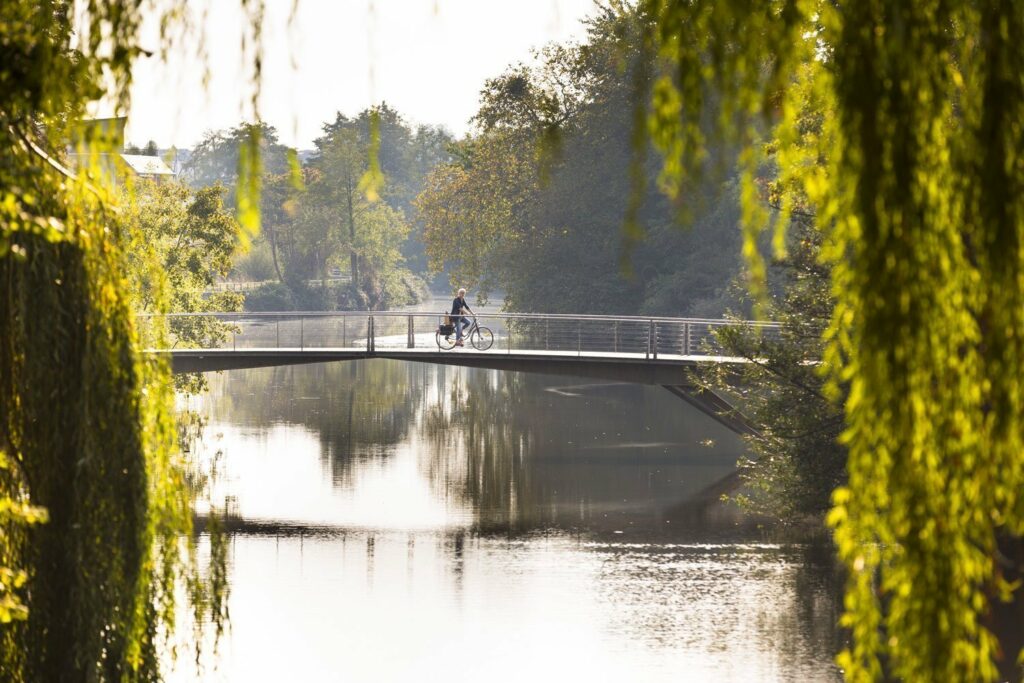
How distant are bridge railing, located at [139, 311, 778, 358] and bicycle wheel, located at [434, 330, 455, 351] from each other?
0.26 m

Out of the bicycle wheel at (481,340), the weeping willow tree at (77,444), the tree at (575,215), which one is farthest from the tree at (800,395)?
the tree at (575,215)

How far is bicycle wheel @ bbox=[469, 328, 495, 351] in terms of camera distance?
38.2 meters

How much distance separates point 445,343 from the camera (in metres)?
38.9

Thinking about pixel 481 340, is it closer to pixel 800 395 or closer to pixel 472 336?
pixel 472 336

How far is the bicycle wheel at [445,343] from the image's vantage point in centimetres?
3844

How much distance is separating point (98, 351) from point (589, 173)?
46.7 m

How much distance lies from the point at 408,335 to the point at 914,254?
35.8 metres

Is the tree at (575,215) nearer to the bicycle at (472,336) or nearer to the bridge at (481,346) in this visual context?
the bridge at (481,346)

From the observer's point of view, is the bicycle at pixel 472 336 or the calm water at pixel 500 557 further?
the bicycle at pixel 472 336

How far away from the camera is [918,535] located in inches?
124

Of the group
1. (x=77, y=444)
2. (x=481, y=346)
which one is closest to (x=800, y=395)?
(x=481, y=346)

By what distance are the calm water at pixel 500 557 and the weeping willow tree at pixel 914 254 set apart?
19.8 metres

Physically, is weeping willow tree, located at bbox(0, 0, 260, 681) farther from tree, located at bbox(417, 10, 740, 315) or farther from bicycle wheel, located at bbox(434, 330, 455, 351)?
tree, located at bbox(417, 10, 740, 315)

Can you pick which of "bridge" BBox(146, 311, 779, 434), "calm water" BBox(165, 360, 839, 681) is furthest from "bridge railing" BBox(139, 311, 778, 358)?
"calm water" BBox(165, 360, 839, 681)
